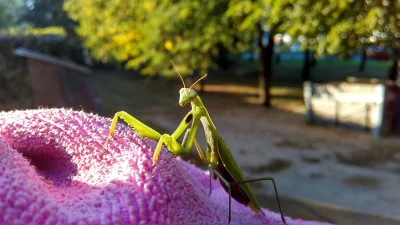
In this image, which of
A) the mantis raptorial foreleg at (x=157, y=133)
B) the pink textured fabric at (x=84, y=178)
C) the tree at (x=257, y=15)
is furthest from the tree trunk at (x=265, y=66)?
the pink textured fabric at (x=84, y=178)

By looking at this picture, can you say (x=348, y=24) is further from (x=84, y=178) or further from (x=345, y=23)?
(x=84, y=178)

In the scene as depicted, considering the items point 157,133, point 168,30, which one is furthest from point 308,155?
point 157,133

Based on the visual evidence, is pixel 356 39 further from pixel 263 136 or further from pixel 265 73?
pixel 265 73

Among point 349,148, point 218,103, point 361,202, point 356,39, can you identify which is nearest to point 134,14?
point 218,103

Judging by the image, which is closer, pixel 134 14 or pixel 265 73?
pixel 134 14

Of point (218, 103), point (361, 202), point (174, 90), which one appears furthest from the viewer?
point (174, 90)

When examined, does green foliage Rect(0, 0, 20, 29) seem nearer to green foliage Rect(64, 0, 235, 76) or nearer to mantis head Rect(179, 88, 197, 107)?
green foliage Rect(64, 0, 235, 76)
